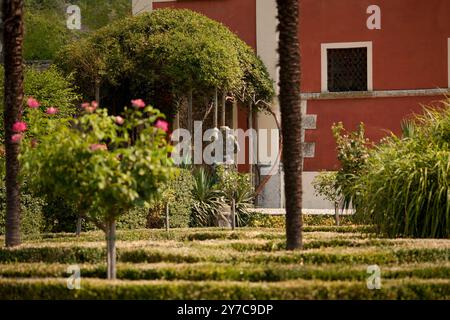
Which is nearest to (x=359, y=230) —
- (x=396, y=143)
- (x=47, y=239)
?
(x=396, y=143)

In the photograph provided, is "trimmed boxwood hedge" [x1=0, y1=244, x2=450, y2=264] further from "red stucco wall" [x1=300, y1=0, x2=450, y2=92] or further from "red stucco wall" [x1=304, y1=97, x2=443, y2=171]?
"red stucco wall" [x1=300, y1=0, x2=450, y2=92]

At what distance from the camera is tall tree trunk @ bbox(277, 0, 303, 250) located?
1225cm

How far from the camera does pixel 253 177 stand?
2403 centimetres

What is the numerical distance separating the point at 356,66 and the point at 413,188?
11.2 metres

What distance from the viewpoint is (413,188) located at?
13578 millimetres

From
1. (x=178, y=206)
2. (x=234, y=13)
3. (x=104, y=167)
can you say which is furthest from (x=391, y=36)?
(x=104, y=167)

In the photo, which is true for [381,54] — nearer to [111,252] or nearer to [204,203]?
[204,203]

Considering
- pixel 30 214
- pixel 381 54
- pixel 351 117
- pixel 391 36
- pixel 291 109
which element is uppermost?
pixel 391 36

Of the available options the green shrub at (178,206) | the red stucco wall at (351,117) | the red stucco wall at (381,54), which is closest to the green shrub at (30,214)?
the green shrub at (178,206)

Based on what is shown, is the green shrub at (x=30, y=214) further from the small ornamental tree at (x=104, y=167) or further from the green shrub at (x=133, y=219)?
the small ornamental tree at (x=104, y=167)

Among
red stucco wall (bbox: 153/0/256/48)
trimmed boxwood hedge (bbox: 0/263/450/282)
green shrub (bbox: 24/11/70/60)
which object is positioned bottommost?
trimmed boxwood hedge (bbox: 0/263/450/282)

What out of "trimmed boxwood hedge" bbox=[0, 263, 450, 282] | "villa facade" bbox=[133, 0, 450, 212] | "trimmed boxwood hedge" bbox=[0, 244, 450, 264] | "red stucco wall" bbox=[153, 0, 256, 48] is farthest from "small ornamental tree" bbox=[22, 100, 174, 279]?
"red stucco wall" bbox=[153, 0, 256, 48]

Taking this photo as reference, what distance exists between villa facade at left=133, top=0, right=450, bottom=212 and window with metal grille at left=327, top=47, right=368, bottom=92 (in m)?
0.02

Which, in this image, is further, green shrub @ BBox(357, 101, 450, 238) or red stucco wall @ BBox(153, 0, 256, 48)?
red stucco wall @ BBox(153, 0, 256, 48)
